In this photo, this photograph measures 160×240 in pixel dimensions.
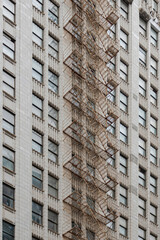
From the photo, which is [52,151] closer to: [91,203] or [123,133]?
[91,203]

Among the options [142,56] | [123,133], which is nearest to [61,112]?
[123,133]

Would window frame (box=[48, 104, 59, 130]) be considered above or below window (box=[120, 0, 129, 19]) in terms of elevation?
below

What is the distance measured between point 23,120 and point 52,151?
4.39 metres

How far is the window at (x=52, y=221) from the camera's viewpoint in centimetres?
7971

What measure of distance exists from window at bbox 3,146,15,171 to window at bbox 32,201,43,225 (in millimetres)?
3653

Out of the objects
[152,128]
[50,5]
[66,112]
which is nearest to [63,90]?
[66,112]

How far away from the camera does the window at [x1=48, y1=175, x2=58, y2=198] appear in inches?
3170

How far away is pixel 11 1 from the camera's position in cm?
8056

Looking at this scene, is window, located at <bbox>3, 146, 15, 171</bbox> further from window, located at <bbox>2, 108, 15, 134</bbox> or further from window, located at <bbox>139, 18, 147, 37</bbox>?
window, located at <bbox>139, 18, 147, 37</bbox>

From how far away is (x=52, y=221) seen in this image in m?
80.0

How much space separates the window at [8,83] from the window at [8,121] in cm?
154

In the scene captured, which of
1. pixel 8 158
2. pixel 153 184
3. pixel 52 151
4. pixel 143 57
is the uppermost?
pixel 143 57

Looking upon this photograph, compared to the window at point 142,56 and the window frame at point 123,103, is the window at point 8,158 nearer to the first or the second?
the window frame at point 123,103

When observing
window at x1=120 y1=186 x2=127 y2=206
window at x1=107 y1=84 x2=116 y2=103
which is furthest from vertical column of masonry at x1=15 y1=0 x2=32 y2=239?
window at x1=120 y1=186 x2=127 y2=206
